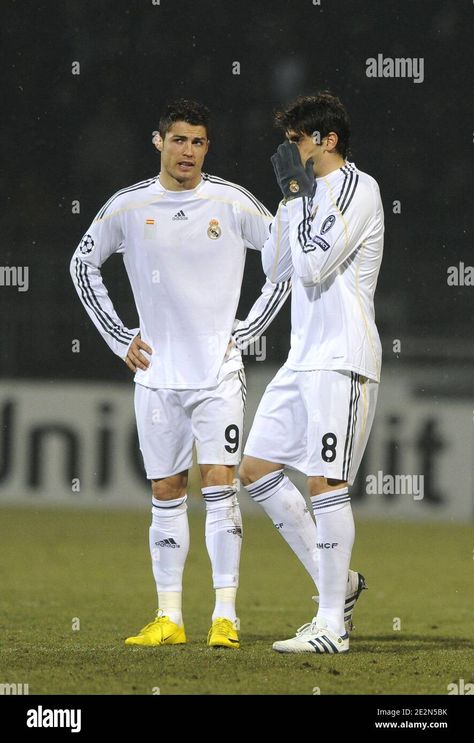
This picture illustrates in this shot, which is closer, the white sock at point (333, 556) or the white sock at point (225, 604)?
the white sock at point (333, 556)

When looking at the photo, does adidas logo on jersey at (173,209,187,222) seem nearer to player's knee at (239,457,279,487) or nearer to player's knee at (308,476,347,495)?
player's knee at (239,457,279,487)

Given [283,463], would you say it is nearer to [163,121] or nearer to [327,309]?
[327,309]

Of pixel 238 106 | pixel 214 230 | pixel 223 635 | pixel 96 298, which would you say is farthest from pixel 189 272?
pixel 238 106

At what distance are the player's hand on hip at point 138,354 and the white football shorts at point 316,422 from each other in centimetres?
62

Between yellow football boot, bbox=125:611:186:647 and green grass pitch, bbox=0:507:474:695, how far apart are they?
0.09m

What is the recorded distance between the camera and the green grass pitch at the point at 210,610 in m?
4.28

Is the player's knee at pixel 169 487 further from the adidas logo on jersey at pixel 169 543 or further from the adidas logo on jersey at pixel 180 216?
the adidas logo on jersey at pixel 180 216

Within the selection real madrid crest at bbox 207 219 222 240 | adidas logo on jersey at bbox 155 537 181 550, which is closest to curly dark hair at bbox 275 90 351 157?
real madrid crest at bbox 207 219 222 240

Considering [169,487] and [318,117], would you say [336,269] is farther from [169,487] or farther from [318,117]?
[169,487]

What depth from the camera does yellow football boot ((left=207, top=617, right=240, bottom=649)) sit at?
5004mm

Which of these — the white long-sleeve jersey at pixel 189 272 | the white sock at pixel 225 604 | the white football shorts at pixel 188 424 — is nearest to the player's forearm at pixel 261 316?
the white long-sleeve jersey at pixel 189 272

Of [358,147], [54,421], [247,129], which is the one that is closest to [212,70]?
[247,129]

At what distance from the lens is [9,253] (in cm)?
1433

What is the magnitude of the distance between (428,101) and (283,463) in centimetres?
1116
